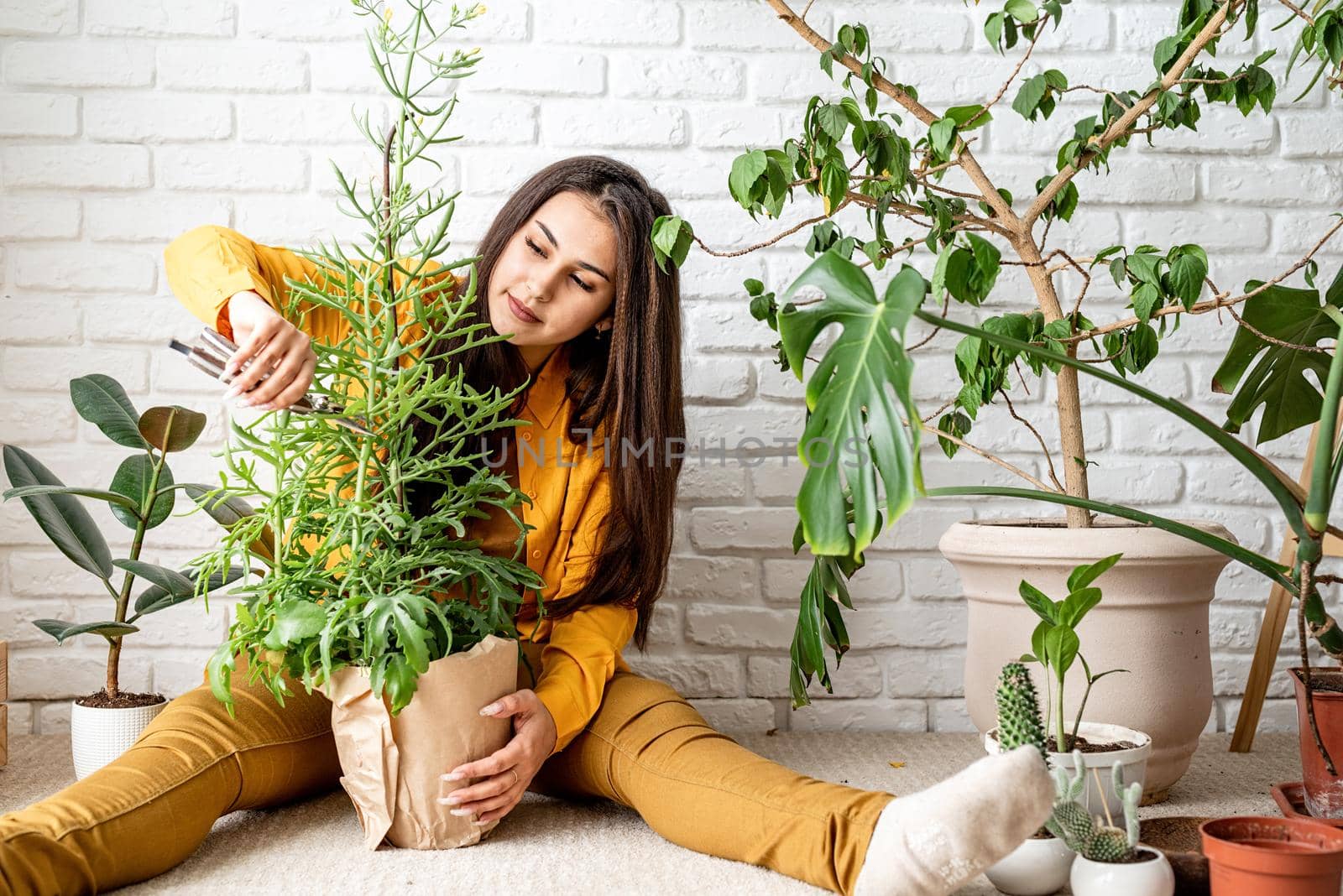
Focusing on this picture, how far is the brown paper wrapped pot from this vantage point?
3.54 ft

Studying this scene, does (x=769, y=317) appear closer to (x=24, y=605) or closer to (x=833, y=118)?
(x=833, y=118)

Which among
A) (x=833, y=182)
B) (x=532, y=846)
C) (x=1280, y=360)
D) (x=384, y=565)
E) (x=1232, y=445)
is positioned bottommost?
(x=532, y=846)

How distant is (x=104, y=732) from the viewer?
1.32m

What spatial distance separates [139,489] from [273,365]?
0.54 meters

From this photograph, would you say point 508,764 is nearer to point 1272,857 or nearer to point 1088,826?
point 1088,826

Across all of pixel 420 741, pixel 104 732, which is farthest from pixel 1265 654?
pixel 104 732

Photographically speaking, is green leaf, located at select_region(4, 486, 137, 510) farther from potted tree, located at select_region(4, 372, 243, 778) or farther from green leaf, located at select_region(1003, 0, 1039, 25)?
green leaf, located at select_region(1003, 0, 1039, 25)

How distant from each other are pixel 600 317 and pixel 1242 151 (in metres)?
1.09

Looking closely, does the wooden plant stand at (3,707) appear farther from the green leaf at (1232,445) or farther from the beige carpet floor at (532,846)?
the green leaf at (1232,445)

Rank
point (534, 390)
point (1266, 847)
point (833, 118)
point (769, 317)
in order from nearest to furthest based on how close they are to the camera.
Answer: point (1266, 847) < point (833, 118) < point (769, 317) < point (534, 390)

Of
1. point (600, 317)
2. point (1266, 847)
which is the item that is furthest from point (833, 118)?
point (1266, 847)

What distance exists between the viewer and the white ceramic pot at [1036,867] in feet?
3.35

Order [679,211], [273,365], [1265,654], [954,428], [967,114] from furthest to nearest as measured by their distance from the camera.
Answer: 1. [679,211]
2. [1265,654]
3. [954,428]
4. [967,114]
5. [273,365]

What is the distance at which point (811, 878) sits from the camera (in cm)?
105
